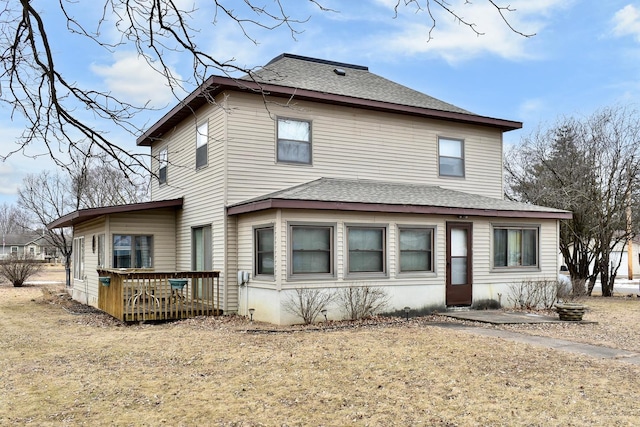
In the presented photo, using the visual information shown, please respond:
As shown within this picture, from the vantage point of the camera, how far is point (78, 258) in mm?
19516

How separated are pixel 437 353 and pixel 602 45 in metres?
7.34

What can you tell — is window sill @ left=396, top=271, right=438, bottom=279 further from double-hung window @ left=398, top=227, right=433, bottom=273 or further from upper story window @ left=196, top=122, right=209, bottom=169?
upper story window @ left=196, top=122, right=209, bottom=169

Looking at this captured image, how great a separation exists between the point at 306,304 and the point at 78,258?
11.1 meters

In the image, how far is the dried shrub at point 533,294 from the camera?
14.7m

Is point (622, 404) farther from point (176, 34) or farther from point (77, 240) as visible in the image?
point (77, 240)

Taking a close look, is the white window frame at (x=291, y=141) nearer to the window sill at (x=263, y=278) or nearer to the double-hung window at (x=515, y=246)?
the window sill at (x=263, y=278)

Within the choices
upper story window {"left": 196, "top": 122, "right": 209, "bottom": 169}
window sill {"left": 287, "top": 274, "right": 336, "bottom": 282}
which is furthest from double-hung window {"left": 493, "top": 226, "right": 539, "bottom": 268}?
upper story window {"left": 196, "top": 122, "right": 209, "bottom": 169}

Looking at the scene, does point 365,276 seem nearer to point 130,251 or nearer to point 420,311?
point 420,311

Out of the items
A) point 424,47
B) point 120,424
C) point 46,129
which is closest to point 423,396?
point 120,424

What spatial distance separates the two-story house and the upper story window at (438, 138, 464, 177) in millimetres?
36

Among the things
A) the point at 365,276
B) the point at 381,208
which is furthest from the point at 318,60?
the point at 365,276

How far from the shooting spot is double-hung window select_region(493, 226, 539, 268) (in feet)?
48.1

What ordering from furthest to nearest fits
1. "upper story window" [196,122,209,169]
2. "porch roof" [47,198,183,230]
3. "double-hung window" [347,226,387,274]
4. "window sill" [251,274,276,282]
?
A: 1. "upper story window" [196,122,209,169]
2. "porch roof" [47,198,183,230]
3. "double-hung window" [347,226,387,274]
4. "window sill" [251,274,276,282]

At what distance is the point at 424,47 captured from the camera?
5.02 m
